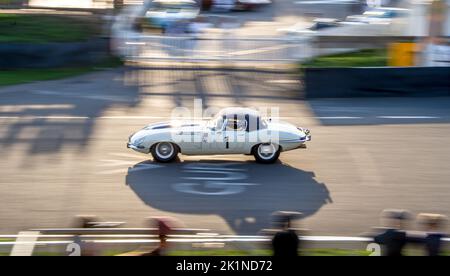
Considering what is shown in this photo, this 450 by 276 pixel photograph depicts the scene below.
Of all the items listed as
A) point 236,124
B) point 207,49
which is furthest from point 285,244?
point 207,49

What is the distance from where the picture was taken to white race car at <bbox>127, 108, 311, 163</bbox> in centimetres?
1416

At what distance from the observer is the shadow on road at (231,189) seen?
40.2ft

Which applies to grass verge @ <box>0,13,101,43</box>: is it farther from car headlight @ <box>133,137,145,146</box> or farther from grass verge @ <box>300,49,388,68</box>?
car headlight @ <box>133,137,145,146</box>

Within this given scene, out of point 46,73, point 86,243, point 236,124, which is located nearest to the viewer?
point 86,243

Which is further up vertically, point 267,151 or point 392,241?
point 392,241

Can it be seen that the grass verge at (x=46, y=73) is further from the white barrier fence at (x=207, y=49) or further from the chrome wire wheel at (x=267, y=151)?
the chrome wire wheel at (x=267, y=151)

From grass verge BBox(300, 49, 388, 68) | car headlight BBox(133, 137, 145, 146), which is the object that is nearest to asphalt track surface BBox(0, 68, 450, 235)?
car headlight BBox(133, 137, 145, 146)

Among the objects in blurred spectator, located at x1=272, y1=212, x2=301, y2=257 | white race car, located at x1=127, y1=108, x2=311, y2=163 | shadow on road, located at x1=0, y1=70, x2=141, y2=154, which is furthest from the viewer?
shadow on road, located at x1=0, y1=70, x2=141, y2=154

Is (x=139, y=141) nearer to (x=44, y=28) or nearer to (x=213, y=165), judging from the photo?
(x=213, y=165)

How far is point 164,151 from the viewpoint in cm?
1430

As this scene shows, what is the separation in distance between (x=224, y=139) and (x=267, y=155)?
2.80ft

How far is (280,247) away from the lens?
7539 mm

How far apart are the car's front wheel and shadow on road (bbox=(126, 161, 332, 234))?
0.47ft
